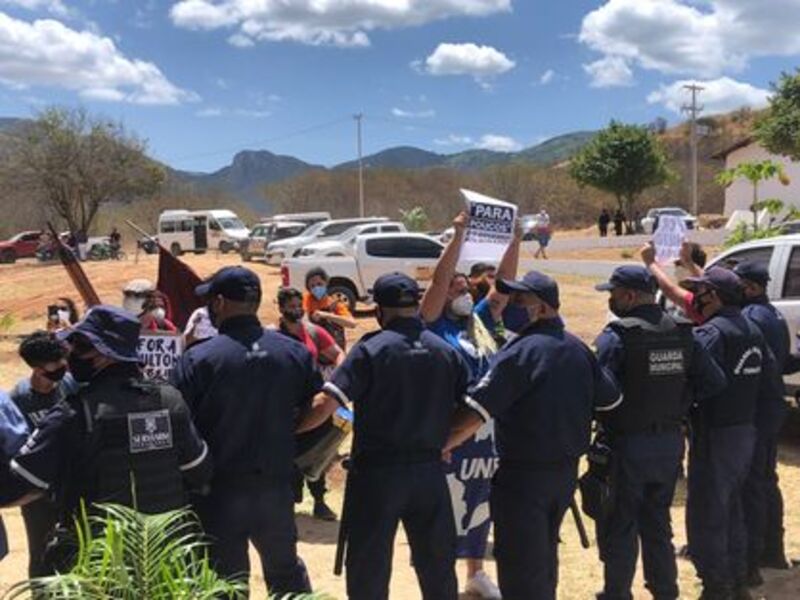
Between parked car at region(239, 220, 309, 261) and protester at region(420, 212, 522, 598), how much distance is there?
2701 cm

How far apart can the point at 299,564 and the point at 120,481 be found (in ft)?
3.59

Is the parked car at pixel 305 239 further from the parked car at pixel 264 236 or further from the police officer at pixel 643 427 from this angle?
the police officer at pixel 643 427

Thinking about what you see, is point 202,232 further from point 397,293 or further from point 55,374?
point 397,293

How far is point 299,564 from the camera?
162 inches

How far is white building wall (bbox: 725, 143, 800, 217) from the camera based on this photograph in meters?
51.8

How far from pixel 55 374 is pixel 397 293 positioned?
168 cm

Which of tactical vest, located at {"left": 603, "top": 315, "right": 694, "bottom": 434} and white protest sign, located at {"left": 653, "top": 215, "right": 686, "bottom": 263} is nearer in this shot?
tactical vest, located at {"left": 603, "top": 315, "right": 694, "bottom": 434}

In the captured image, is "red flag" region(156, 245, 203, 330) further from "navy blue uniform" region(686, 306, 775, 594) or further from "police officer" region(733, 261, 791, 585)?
"police officer" region(733, 261, 791, 585)

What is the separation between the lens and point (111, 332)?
3.45 metres

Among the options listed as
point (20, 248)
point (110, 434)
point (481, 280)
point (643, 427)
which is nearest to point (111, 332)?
point (110, 434)

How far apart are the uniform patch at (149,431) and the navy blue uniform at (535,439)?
138 cm

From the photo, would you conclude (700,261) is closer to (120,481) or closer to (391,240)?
(120,481)

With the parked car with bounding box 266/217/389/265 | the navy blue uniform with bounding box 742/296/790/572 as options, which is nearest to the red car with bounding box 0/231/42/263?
the parked car with bounding box 266/217/389/265

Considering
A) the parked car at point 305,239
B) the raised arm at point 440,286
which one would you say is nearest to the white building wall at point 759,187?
the parked car at point 305,239
